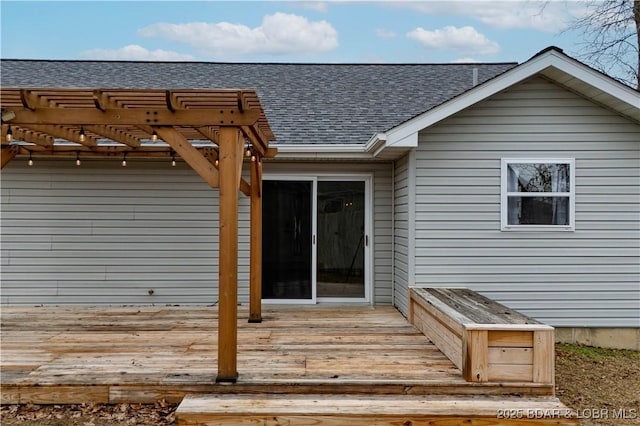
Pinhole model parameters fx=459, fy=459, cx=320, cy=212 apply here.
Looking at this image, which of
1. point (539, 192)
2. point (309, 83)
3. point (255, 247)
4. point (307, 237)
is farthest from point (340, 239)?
point (309, 83)

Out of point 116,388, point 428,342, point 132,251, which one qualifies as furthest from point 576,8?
point 116,388

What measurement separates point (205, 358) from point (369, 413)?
5.42 ft

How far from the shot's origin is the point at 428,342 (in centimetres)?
464

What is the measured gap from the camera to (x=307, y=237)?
21.9 ft

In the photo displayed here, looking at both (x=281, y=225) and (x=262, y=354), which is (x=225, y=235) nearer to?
(x=262, y=354)

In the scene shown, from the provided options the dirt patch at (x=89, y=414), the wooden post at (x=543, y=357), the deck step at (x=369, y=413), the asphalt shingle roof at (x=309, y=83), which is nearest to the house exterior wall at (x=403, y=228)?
the asphalt shingle roof at (x=309, y=83)

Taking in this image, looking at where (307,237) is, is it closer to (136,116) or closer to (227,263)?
(227,263)

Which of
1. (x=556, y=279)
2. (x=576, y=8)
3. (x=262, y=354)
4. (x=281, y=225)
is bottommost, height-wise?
(x=262, y=354)

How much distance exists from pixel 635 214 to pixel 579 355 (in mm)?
1895

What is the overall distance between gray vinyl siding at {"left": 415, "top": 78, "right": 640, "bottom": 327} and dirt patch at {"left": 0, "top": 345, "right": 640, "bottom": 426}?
1.71 ft

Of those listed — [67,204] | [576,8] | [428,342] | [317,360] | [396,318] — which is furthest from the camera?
[576,8]

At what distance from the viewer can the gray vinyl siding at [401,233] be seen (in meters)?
5.74

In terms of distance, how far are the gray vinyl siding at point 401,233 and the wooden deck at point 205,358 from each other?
0.42m

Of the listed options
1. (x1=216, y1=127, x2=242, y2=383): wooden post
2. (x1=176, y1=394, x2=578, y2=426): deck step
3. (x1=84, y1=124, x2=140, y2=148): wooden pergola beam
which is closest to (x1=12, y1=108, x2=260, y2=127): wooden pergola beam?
(x1=216, y1=127, x2=242, y2=383): wooden post
